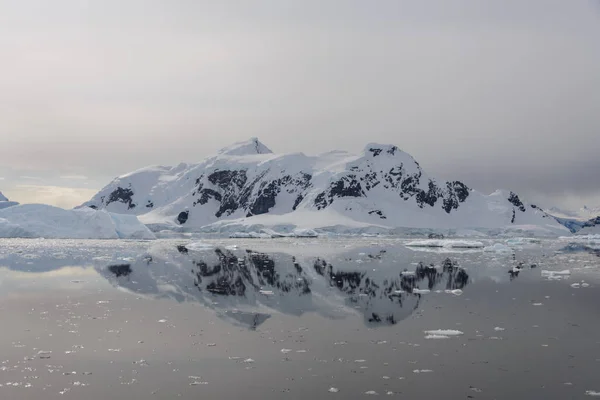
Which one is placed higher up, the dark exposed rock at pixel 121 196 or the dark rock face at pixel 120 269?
the dark exposed rock at pixel 121 196

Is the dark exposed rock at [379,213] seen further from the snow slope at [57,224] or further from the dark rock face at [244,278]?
the dark rock face at [244,278]

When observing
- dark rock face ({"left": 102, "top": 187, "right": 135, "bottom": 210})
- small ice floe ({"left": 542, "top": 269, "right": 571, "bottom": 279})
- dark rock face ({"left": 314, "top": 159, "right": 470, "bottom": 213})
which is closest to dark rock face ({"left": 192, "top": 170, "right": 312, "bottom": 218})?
dark rock face ({"left": 314, "top": 159, "right": 470, "bottom": 213})

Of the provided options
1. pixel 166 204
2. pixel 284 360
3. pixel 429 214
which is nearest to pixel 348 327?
pixel 284 360

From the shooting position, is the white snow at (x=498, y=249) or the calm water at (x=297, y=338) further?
the white snow at (x=498, y=249)

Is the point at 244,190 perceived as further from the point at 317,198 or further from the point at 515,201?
the point at 515,201

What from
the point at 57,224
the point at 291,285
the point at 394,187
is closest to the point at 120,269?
the point at 291,285

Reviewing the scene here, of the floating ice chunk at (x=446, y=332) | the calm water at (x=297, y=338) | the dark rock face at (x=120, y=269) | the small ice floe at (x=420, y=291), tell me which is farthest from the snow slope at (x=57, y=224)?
the floating ice chunk at (x=446, y=332)
